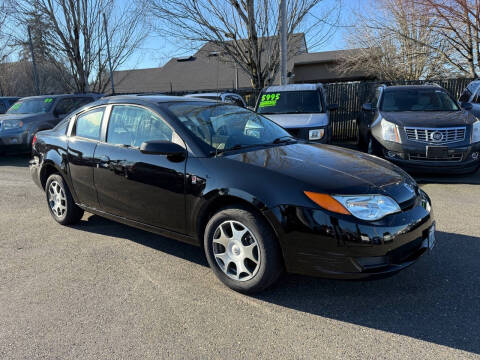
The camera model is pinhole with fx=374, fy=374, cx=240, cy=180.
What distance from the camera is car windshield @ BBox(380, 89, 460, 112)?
784 cm

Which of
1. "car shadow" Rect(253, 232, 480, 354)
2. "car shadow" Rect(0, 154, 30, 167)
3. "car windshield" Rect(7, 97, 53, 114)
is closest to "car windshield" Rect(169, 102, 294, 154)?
"car shadow" Rect(253, 232, 480, 354)

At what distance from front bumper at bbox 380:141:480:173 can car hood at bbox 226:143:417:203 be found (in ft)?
11.2

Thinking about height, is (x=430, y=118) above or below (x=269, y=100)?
below

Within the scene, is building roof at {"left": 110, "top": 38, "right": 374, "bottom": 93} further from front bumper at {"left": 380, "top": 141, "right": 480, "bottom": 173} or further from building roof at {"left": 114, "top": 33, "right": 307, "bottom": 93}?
front bumper at {"left": 380, "top": 141, "right": 480, "bottom": 173}

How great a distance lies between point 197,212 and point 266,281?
0.82 m

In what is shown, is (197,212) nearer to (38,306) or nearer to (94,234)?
(38,306)

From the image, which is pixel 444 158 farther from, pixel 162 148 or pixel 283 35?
pixel 283 35

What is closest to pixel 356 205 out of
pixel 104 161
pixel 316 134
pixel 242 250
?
pixel 242 250

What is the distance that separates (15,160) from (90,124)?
8.31 m

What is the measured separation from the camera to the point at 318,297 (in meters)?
3.00

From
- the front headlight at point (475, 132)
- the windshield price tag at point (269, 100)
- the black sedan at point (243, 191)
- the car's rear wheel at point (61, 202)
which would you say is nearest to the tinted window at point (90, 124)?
the black sedan at point (243, 191)

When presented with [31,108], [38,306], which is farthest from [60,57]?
[38,306]

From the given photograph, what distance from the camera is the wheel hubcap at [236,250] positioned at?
2.93 m

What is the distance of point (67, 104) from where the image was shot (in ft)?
37.2
